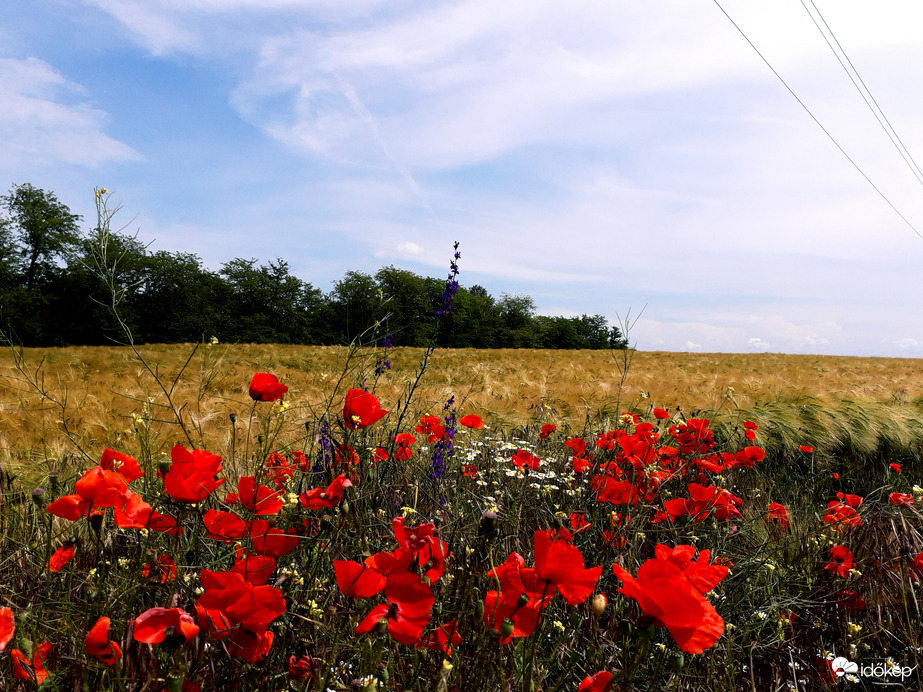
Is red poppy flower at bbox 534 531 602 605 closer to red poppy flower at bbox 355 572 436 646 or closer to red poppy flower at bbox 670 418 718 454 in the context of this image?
red poppy flower at bbox 355 572 436 646

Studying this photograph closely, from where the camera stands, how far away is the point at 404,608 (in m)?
0.94

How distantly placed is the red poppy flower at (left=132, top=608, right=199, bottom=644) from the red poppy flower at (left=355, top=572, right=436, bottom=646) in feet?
0.82

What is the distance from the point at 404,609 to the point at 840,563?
2144 millimetres

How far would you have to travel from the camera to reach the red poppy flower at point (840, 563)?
222 cm

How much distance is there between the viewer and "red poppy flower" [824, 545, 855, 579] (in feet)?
7.27

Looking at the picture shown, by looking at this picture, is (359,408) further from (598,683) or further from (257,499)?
(598,683)

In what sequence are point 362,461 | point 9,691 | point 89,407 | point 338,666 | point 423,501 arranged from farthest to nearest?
point 89,407, point 423,501, point 362,461, point 338,666, point 9,691

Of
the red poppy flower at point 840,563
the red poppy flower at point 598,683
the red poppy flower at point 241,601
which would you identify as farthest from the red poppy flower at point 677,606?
the red poppy flower at point 840,563

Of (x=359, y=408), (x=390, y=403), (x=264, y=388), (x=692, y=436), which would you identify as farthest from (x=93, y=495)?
(x=390, y=403)

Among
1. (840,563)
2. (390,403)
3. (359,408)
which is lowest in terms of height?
(840,563)

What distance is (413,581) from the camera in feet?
3.13

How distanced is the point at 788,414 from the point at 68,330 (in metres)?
34.8

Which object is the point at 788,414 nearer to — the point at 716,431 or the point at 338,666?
the point at 716,431

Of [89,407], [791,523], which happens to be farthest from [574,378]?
[89,407]
